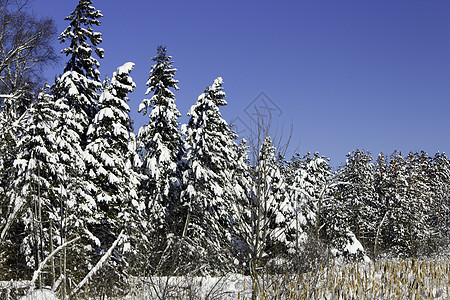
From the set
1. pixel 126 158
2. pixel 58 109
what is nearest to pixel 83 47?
pixel 58 109

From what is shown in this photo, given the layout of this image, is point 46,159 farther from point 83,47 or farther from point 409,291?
point 409,291

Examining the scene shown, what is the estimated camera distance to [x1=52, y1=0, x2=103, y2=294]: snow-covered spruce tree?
51.9 feet

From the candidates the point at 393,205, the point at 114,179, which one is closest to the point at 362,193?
the point at 393,205

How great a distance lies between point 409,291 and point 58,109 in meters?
15.4

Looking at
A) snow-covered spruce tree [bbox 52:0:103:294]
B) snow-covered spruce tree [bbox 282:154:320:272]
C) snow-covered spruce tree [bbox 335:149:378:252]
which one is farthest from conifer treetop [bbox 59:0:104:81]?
snow-covered spruce tree [bbox 335:149:378:252]

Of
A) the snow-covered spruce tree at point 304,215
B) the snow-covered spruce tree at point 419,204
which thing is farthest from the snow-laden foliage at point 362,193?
the snow-covered spruce tree at point 304,215

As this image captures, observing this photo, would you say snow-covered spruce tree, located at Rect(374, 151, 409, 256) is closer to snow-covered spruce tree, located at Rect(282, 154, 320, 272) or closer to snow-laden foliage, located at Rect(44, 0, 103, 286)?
snow-covered spruce tree, located at Rect(282, 154, 320, 272)

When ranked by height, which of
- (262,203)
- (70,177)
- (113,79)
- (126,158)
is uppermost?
(113,79)

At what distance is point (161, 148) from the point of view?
74.9 feet

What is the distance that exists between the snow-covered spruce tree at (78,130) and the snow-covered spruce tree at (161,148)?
459 centimetres

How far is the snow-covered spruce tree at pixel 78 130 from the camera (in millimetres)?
15828

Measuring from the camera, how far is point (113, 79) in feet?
63.7

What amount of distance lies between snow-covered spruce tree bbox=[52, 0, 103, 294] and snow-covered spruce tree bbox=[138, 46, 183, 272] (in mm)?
4589

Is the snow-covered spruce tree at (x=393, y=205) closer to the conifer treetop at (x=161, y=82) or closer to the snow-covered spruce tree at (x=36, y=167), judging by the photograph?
the conifer treetop at (x=161, y=82)
